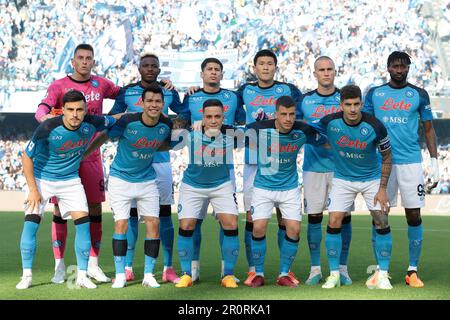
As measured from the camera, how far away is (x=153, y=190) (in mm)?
6430

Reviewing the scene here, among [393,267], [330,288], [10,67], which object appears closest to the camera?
[330,288]

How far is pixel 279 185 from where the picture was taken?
640 centimetres

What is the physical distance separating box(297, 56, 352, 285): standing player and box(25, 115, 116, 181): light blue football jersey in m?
1.78

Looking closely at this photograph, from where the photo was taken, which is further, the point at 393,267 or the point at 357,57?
the point at 357,57

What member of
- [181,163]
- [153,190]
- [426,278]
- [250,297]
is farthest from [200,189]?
[181,163]

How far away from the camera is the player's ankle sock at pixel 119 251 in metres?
6.19

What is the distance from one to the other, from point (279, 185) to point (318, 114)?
80 centimetres

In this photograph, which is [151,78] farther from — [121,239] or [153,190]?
[121,239]

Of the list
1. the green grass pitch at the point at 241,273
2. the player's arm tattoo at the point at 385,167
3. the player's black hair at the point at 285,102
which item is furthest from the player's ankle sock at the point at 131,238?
the player's arm tattoo at the point at 385,167

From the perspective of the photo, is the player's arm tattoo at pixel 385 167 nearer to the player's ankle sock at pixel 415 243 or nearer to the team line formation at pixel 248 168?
the team line formation at pixel 248 168

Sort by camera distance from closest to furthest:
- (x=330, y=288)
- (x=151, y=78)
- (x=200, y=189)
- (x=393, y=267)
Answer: (x=330, y=288) < (x=200, y=189) < (x=151, y=78) < (x=393, y=267)

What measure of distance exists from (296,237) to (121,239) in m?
1.46

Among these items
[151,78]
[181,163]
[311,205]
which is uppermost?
[151,78]

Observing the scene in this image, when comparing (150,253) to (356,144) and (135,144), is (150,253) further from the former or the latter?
(356,144)
